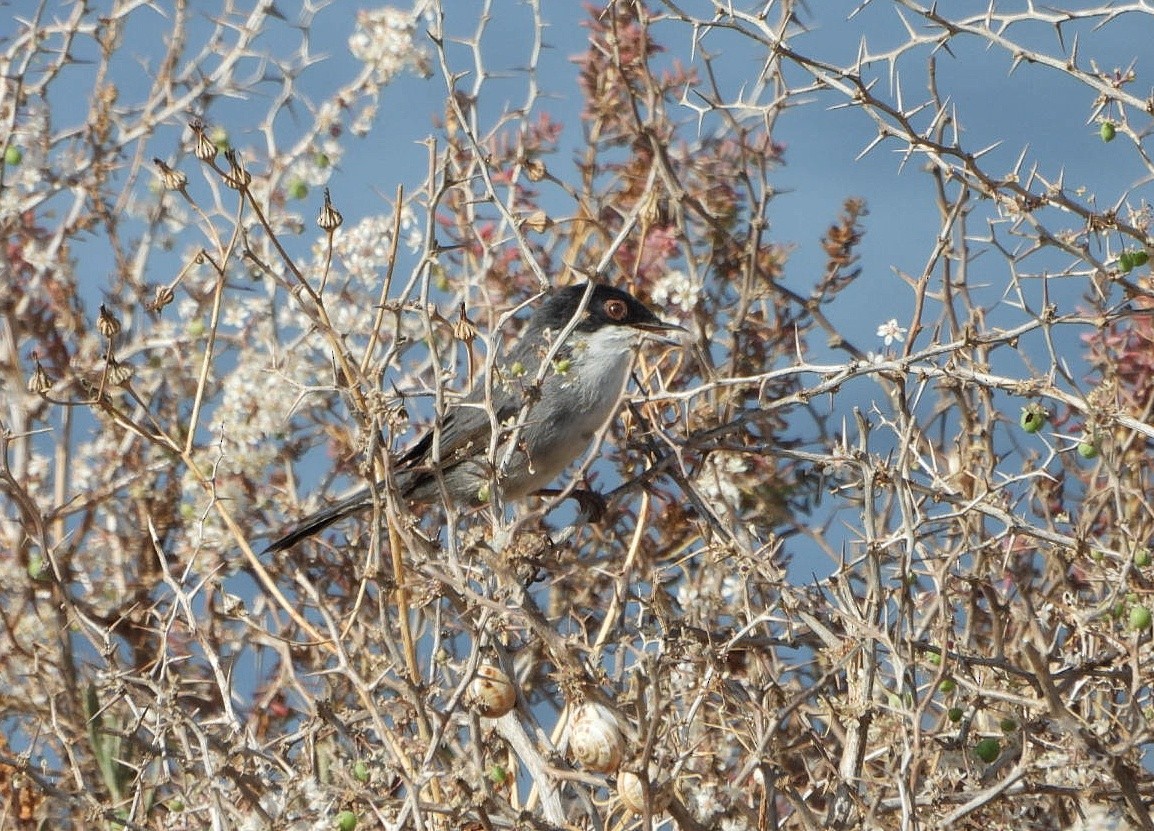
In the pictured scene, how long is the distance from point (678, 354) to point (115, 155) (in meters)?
2.37

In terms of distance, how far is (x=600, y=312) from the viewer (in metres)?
5.30

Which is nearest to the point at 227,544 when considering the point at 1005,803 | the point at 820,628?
the point at 820,628

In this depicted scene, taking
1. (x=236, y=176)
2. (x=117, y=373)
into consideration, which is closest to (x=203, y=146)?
(x=236, y=176)

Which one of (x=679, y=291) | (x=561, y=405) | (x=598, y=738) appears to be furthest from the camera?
(x=561, y=405)

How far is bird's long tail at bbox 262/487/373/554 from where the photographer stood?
15.8 feet

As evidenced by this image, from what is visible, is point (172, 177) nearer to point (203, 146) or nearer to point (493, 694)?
point (203, 146)

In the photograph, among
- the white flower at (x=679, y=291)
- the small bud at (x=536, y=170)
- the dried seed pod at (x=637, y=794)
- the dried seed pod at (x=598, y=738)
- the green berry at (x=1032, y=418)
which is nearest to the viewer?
the dried seed pod at (x=637, y=794)

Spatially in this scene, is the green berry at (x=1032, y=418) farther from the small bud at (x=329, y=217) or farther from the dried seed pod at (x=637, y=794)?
the small bud at (x=329, y=217)

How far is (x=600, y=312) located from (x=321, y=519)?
48.8 inches

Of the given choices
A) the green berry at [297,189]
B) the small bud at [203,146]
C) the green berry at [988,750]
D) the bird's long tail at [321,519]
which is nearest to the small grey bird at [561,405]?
the bird's long tail at [321,519]

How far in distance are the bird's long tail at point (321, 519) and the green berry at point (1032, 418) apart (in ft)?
7.14

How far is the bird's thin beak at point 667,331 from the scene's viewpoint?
496 centimetres

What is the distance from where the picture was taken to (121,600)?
522 centimetres

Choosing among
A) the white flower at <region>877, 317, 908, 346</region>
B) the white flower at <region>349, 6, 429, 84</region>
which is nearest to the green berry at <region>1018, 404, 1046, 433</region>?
the white flower at <region>877, 317, 908, 346</region>
